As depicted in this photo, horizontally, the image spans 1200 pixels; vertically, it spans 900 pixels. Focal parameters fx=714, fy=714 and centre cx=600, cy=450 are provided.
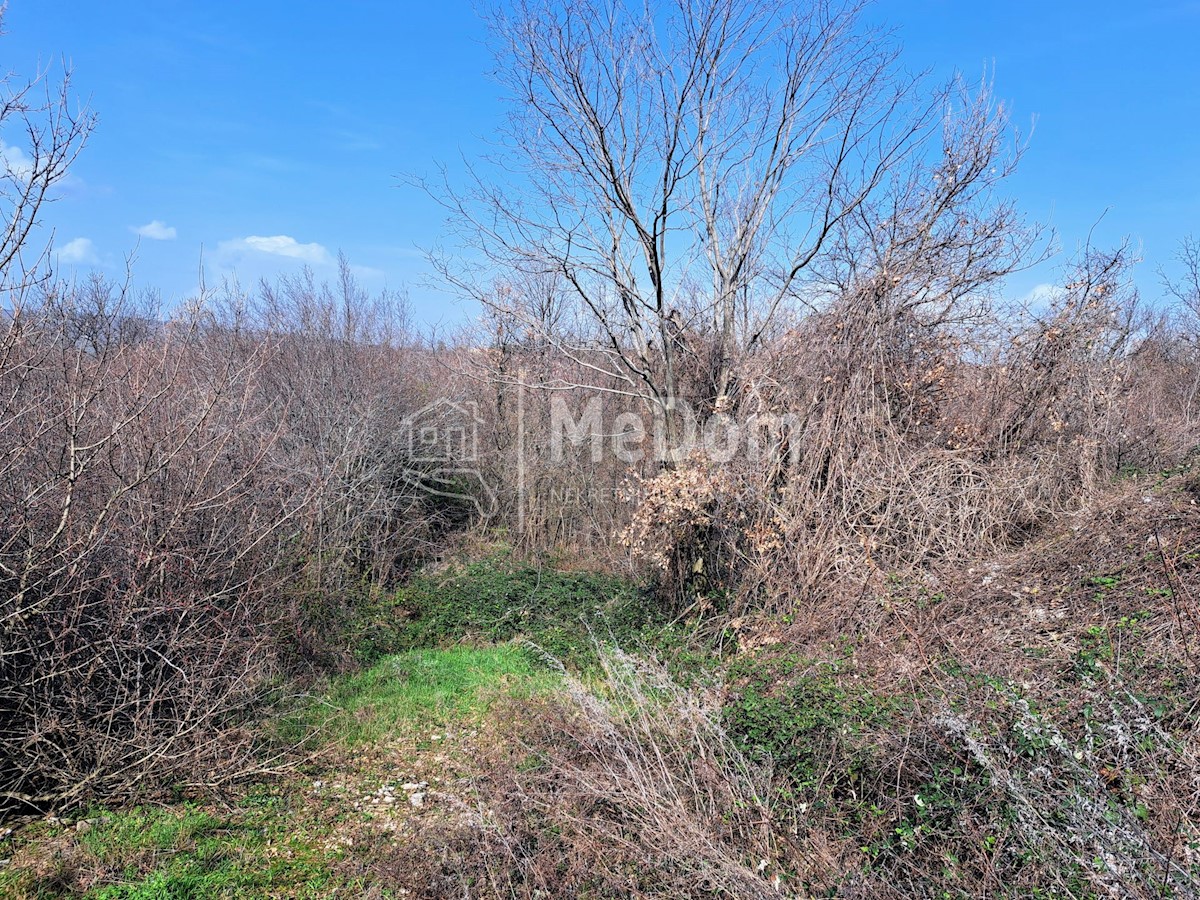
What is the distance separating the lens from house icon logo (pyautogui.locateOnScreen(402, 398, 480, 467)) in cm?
1262

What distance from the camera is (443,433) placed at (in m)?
13.3

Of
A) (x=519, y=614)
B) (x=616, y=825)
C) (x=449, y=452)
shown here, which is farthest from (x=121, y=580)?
(x=449, y=452)

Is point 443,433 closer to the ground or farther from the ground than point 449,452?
farther from the ground

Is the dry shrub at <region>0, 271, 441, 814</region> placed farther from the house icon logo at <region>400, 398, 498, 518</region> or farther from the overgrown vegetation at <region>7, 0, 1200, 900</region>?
the house icon logo at <region>400, 398, 498, 518</region>

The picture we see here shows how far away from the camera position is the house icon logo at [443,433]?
12.6 m

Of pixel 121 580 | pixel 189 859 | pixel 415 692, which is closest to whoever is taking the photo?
pixel 189 859

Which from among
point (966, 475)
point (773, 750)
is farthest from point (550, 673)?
point (966, 475)

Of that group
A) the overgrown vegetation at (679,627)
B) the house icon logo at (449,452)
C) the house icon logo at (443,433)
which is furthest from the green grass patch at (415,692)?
the house icon logo at (443,433)

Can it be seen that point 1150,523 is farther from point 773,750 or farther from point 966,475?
point 773,750

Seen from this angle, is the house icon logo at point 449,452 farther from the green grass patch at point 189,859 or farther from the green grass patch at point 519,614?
the green grass patch at point 189,859

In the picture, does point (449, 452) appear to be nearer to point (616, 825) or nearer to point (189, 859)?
point (189, 859)

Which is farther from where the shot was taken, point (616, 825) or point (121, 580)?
point (121, 580)

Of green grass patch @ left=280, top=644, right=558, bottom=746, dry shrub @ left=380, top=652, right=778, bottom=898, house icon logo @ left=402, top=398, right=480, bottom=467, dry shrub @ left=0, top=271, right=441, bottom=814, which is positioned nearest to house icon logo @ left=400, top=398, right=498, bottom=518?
house icon logo @ left=402, top=398, right=480, bottom=467

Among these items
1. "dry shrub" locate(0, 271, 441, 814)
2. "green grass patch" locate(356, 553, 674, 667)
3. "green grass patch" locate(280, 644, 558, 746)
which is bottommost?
"green grass patch" locate(280, 644, 558, 746)
